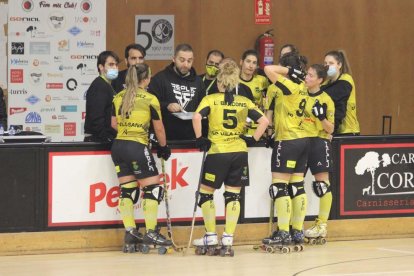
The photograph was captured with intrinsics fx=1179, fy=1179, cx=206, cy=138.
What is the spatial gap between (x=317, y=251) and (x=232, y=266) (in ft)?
4.39

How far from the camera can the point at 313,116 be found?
1261 centimetres

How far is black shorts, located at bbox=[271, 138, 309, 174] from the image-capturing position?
1239 cm

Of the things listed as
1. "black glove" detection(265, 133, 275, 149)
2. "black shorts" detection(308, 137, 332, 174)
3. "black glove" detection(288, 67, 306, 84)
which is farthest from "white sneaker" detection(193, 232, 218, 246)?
"black glove" detection(288, 67, 306, 84)

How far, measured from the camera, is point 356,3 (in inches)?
693

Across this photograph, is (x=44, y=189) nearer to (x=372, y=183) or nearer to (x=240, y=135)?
(x=240, y=135)

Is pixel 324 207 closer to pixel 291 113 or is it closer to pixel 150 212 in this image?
pixel 291 113

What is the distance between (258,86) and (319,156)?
3.93ft

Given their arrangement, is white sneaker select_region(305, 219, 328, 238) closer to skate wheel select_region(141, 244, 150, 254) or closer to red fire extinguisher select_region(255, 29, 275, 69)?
skate wheel select_region(141, 244, 150, 254)

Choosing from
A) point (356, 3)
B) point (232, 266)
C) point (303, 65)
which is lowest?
point (232, 266)

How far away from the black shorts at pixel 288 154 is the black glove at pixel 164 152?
1.13 meters

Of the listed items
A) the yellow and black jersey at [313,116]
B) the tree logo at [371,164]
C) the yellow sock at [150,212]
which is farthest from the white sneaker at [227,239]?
the tree logo at [371,164]

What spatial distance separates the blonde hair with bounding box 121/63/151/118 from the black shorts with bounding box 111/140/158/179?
32cm

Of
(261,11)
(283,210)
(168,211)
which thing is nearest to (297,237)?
(283,210)

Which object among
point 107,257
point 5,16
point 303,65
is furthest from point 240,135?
point 5,16
